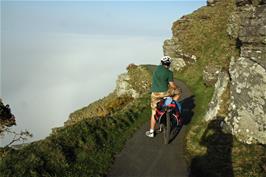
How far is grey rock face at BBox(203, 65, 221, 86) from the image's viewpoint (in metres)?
24.2

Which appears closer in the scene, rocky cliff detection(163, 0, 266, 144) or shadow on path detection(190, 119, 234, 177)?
shadow on path detection(190, 119, 234, 177)

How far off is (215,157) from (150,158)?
8.32 ft

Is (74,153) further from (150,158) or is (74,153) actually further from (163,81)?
(163,81)

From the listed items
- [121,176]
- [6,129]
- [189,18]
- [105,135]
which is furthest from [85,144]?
[189,18]

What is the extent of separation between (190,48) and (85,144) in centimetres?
2450

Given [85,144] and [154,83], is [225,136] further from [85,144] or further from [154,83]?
[85,144]

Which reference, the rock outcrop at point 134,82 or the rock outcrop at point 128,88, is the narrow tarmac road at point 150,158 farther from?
the rock outcrop at point 134,82

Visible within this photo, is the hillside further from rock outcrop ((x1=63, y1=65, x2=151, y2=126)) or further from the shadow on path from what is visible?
rock outcrop ((x1=63, y1=65, x2=151, y2=126))

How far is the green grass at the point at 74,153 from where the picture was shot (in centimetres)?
1181

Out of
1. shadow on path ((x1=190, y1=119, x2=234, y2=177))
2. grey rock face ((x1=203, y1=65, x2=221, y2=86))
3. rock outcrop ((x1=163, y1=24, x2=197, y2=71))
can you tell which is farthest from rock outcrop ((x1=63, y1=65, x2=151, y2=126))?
shadow on path ((x1=190, y1=119, x2=234, y2=177))

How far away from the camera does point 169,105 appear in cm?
1444

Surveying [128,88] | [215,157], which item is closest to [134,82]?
[128,88]

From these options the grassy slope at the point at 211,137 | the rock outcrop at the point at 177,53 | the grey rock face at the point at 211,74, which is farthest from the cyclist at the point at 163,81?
the rock outcrop at the point at 177,53

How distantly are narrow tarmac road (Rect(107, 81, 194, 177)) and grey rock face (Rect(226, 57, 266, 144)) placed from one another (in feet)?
8.60
